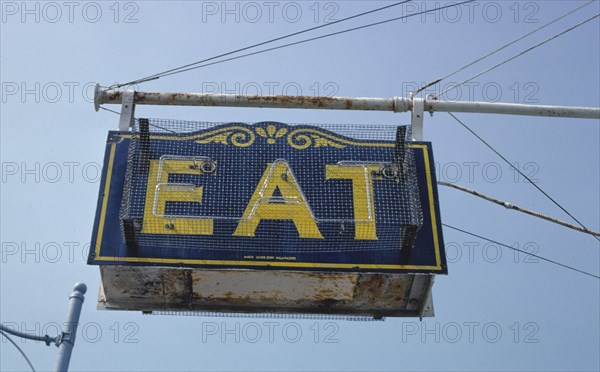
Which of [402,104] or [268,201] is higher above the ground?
[402,104]

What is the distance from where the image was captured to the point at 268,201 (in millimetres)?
7121

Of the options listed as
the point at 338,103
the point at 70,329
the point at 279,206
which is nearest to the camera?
the point at 279,206

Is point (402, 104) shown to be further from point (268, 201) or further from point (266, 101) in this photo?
point (268, 201)

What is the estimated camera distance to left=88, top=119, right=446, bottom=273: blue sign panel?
673 centimetres

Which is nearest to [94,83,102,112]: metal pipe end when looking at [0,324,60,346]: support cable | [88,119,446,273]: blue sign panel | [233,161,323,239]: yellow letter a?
[88,119,446,273]: blue sign panel

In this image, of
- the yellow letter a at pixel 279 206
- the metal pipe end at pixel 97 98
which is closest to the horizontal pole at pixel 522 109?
the yellow letter a at pixel 279 206

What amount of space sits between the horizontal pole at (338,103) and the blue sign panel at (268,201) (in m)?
0.30

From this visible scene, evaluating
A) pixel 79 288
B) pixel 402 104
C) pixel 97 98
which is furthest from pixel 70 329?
pixel 402 104

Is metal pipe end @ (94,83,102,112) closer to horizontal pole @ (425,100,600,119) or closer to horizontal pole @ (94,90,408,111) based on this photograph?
horizontal pole @ (94,90,408,111)

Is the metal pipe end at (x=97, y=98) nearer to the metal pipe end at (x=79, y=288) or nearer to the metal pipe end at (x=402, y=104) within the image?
the metal pipe end at (x=79, y=288)

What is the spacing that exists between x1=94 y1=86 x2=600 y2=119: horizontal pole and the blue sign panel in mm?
295

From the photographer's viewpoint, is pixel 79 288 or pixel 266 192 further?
pixel 79 288

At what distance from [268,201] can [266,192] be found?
11 centimetres

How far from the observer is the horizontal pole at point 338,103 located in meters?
7.46
